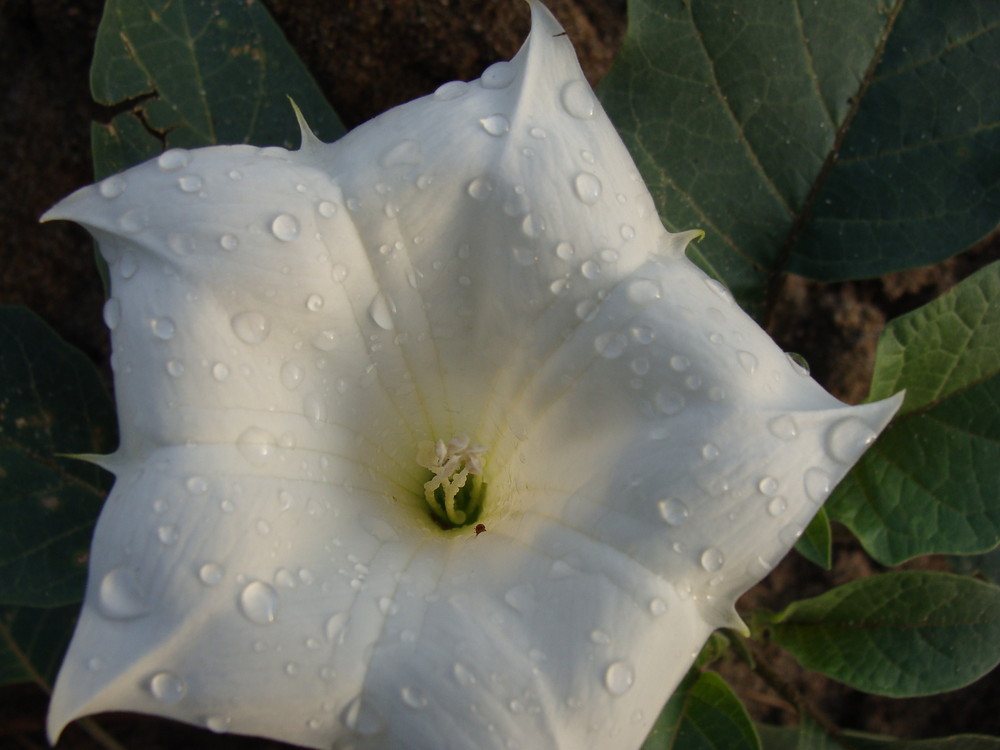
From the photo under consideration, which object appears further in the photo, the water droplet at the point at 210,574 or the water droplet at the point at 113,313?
the water droplet at the point at 113,313

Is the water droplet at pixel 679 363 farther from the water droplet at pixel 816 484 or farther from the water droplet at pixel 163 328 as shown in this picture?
the water droplet at pixel 163 328

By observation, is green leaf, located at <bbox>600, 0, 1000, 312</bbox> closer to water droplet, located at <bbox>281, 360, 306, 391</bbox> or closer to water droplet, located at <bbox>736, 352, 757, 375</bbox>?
water droplet, located at <bbox>736, 352, 757, 375</bbox>

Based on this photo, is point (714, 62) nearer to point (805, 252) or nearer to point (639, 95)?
point (639, 95)

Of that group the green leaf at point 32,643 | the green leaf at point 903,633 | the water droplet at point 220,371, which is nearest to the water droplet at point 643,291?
the water droplet at point 220,371

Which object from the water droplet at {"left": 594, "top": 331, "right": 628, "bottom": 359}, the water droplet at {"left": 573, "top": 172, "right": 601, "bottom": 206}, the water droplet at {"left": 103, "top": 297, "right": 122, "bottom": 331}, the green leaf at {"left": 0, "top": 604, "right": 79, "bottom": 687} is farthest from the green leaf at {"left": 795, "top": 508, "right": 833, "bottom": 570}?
the green leaf at {"left": 0, "top": 604, "right": 79, "bottom": 687}

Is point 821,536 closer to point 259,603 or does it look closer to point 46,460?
point 259,603

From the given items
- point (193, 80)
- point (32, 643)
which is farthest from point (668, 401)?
point (32, 643)

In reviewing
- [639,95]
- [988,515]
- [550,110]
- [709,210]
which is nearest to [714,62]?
[639,95]
